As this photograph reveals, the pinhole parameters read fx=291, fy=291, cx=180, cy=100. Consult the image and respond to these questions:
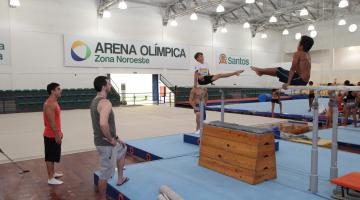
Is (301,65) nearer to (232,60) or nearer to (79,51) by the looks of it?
(79,51)

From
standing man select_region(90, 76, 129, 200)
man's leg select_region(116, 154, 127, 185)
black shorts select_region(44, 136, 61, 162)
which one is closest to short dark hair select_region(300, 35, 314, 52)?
standing man select_region(90, 76, 129, 200)

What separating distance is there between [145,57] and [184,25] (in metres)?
3.65

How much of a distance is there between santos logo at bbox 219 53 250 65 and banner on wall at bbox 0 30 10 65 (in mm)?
12628

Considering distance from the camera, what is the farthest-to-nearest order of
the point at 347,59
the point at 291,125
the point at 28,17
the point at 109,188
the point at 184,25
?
the point at 347,59, the point at 184,25, the point at 28,17, the point at 291,125, the point at 109,188

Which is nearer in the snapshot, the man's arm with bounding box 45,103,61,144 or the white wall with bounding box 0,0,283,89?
the man's arm with bounding box 45,103,61,144

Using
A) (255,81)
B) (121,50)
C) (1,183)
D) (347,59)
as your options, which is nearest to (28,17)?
(121,50)

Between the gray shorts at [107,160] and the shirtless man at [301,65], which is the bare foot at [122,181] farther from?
the shirtless man at [301,65]

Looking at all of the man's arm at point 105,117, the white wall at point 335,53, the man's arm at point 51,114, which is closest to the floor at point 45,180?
the man's arm at point 51,114

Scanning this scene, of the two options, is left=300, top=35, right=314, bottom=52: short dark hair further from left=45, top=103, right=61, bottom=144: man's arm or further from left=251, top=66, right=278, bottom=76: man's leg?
left=45, top=103, right=61, bottom=144: man's arm

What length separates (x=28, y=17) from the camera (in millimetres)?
13461

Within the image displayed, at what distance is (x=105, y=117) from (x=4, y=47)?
1236cm

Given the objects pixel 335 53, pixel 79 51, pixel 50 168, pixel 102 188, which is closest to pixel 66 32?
pixel 79 51

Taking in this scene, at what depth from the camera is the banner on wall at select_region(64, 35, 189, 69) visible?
14547 millimetres

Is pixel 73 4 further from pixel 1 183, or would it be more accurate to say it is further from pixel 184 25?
pixel 1 183
